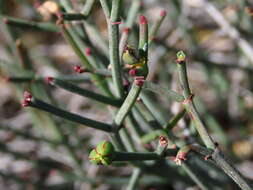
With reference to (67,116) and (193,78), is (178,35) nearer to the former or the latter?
(193,78)

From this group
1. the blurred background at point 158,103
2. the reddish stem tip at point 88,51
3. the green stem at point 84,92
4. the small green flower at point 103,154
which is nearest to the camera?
the small green flower at point 103,154

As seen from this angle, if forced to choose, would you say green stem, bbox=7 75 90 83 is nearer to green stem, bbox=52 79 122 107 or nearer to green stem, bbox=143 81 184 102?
green stem, bbox=52 79 122 107

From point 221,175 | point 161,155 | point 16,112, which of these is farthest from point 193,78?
point 161,155

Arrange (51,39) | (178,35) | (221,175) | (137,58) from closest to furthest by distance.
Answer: (137,58) → (221,175) → (178,35) → (51,39)

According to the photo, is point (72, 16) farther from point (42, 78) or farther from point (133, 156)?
point (133, 156)

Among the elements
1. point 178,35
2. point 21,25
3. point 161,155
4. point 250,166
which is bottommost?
point 250,166

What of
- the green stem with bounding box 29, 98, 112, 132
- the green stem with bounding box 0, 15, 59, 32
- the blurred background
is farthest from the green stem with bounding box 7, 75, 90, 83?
the green stem with bounding box 29, 98, 112, 132

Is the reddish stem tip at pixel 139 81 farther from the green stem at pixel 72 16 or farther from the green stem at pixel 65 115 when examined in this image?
the green stem at pixel 72 16

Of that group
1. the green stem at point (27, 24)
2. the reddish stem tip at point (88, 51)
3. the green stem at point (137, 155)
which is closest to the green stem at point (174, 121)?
the green stem at point (137, 155)

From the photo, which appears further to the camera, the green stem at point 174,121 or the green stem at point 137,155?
the green stem at point 174,121
